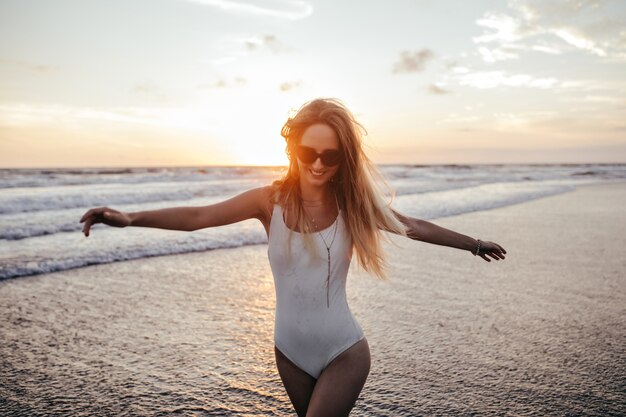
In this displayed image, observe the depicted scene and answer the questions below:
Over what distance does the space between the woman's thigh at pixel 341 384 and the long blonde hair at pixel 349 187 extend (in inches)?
20.3

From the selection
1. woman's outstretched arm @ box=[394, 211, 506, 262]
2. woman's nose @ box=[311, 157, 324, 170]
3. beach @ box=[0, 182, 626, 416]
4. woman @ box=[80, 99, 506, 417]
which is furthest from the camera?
beach @ box=[0, 182, 626, 416]

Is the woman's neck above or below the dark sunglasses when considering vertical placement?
below

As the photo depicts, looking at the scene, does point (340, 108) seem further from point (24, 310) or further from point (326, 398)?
point (24, 310)

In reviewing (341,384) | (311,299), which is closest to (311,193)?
(311,299)

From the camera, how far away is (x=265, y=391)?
3.44 metres

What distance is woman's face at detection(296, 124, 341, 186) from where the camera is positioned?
8.51 ft

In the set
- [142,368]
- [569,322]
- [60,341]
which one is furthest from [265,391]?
[569,322]

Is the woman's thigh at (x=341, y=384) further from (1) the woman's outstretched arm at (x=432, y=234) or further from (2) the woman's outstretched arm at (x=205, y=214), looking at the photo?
(2) the woman's outstretched arm at (x=205, y=214)

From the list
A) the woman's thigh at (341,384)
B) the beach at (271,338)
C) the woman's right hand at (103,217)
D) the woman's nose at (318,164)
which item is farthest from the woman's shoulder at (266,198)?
the beach at (271,338)

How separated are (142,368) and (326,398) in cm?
205

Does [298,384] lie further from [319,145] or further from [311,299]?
[319,145]

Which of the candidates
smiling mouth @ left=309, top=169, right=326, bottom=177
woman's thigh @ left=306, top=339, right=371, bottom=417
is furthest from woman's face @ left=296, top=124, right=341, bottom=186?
woman's thigh @ left=306, top=339, right=371, bottom=417

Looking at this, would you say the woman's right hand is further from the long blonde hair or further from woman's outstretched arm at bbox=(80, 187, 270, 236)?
the long blonde hair

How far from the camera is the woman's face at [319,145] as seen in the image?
2.59 m
